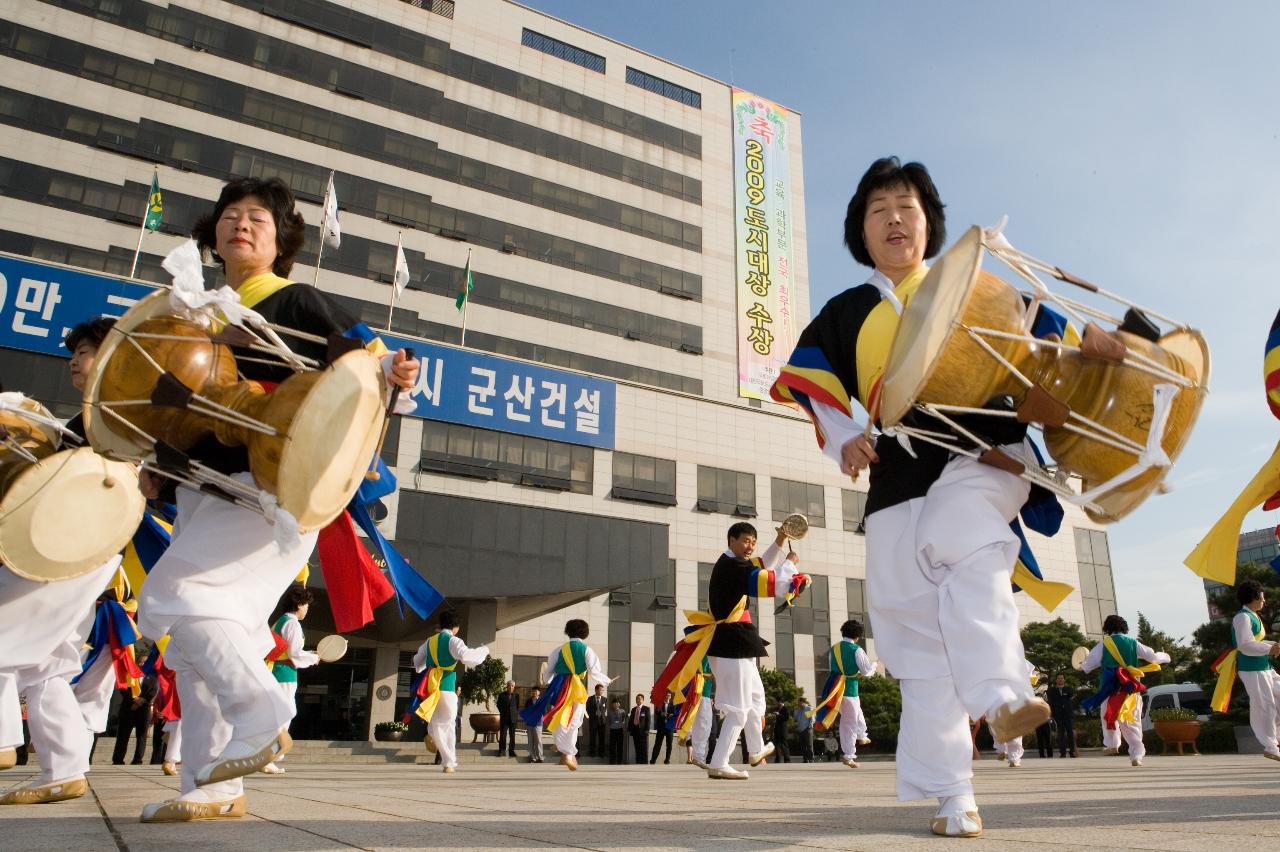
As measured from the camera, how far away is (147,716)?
12.9 meters

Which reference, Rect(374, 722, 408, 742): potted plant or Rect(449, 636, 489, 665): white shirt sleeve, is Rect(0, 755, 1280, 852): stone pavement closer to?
Rect(449, 636, 489, 665): white shirt sleeve

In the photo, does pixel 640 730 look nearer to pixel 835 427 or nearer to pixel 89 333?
pixel 89 333

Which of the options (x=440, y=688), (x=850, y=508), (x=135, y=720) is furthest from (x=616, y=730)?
(x=850, y=508)

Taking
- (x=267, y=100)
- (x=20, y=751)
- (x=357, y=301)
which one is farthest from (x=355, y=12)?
(x=20, y=751)

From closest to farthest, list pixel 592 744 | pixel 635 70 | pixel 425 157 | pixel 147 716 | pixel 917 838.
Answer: pixel 917 838 < pixel 147 716 < pixel 592 744 < pixel 425 157 < pixel 635 70

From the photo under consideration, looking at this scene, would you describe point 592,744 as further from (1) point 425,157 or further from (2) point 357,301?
(1) point 425,157

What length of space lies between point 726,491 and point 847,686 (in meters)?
19.1

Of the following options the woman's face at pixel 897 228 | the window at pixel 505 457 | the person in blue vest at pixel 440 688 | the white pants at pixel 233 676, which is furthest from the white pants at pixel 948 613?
the window at pixel 505 457

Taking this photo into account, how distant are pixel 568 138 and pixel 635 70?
6078 millimetres

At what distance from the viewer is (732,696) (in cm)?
816

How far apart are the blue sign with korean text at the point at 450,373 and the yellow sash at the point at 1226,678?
51.4 feet

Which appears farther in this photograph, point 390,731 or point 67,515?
point 390,731

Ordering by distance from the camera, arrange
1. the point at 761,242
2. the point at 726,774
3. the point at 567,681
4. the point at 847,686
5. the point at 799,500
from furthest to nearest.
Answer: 1. the point at 761,242
2. the point at 799,500
3. the point at 847,686
4. the point at 567,681
5. the point at 726,774

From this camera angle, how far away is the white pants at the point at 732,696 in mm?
8000
